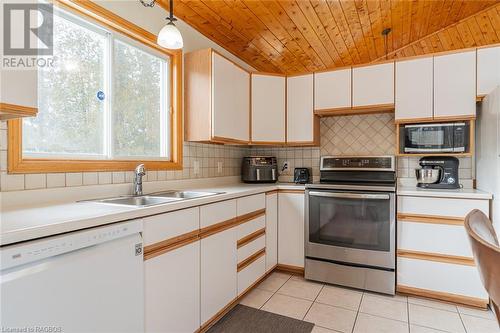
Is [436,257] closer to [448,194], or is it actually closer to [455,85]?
[448,194]

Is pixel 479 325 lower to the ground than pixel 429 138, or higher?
lower

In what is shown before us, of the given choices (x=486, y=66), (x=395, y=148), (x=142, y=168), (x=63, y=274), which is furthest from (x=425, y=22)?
(x=63, y=274)

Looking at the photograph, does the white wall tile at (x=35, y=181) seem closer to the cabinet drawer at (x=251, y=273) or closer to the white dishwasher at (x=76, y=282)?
the white dishwasher at (x=76, y=282)

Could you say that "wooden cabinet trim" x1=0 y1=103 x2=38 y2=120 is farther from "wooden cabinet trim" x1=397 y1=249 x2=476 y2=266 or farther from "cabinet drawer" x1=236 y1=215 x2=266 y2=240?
"wooden cabinet trim" x1=397 y1=249 x2=476 y2=266

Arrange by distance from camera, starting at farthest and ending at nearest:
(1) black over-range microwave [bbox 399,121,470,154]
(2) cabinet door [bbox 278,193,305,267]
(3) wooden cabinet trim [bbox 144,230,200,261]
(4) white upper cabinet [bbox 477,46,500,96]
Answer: (2) cabinet door [bbox 278,193,305,267]
(1) black over-range microwave [bbox 399,121,470,154]
(4) white upper cabinet [bbox 477,46,500,96]
(3) wooden cabinet trim [bbox 144,230,200,261]

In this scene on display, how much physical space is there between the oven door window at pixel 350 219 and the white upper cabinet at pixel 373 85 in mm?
929

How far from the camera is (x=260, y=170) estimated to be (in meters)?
3.04

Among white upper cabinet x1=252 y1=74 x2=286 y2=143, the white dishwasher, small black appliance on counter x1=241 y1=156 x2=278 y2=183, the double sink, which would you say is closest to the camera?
the white dishwasher

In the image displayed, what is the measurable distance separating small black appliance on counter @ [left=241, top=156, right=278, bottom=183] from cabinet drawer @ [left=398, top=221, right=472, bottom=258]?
1328 millimetres

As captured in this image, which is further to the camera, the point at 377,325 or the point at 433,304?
the point at 433,304

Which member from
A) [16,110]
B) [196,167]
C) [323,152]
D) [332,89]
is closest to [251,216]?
[196,167]

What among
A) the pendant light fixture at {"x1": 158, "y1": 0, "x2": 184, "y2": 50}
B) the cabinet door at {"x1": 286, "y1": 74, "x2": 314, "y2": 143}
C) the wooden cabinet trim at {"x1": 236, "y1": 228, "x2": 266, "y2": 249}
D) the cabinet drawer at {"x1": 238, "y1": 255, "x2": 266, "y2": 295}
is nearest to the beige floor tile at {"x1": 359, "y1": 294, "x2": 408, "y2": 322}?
the cabinet drawer at {"x1": 238, "y1": 255, "x2": 266, "y2": 295}

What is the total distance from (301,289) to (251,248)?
599 mm

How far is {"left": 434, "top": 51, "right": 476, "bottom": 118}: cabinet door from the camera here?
7.52 ft
